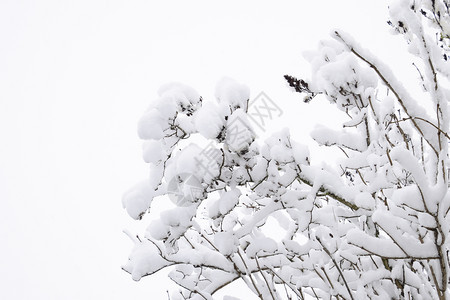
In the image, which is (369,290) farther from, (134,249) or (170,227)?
(134,249)

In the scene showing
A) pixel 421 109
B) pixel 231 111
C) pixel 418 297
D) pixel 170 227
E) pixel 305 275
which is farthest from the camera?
pixel 305 275

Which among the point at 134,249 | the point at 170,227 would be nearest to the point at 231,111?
the point at 170,227

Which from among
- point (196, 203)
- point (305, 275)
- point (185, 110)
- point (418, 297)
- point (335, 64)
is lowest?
point (418, 297)

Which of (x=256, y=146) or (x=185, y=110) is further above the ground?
(x=185, y=110)

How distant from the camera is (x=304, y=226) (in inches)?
61.7

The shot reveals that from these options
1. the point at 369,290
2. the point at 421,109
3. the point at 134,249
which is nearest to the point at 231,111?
the point at 421,109

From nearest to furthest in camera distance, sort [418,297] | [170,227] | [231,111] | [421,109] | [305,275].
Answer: [421,109]
[231,111]
[170,227]
[418,297]
[305,275]

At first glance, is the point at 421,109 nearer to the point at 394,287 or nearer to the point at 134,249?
the point at 394,287

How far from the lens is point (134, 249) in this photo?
2.00 metres

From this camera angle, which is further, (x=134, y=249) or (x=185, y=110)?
(x=134, y=249)

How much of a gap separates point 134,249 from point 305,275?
3.26 ft

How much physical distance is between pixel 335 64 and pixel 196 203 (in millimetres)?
823

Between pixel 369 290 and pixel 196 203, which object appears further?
pixel 369 290

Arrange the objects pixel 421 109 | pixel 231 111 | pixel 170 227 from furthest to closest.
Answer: pixel 170 227 → pixel 231 111 → pixel 421 109
